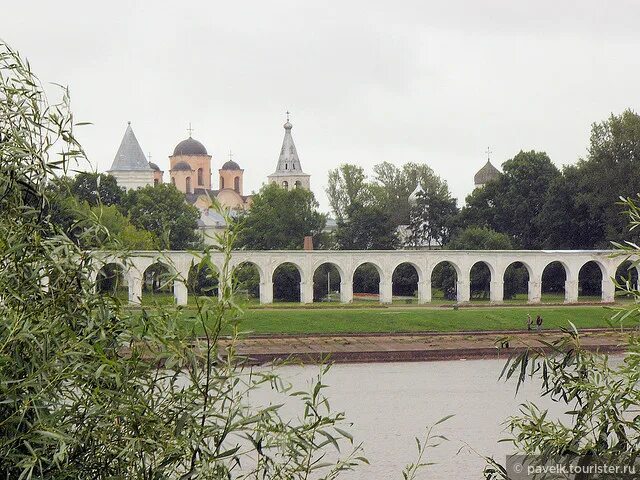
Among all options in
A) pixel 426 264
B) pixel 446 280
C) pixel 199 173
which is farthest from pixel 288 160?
pixel 426 264

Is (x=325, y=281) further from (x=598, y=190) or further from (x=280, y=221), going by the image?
(x=598, y=190)

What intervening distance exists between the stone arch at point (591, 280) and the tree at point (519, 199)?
209 inches

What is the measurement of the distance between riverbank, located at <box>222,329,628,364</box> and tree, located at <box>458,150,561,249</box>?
2083cm

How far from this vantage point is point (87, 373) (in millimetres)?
4770

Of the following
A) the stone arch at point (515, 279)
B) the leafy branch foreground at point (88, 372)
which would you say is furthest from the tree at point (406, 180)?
the leafy branch foreground at point (88, 372)

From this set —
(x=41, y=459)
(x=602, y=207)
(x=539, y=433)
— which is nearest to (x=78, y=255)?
(x=41, y=459)

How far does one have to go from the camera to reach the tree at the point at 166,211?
57.0 meters

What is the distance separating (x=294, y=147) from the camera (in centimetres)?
8475

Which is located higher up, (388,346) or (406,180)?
(406,180)

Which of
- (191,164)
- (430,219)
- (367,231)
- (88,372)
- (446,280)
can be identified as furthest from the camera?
(191,164)

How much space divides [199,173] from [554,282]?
5655cm

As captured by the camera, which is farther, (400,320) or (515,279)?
(515,279)

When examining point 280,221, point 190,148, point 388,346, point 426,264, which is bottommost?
point 388,346

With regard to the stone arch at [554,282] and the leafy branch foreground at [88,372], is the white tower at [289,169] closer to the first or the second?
the stone arch at [554,282]
